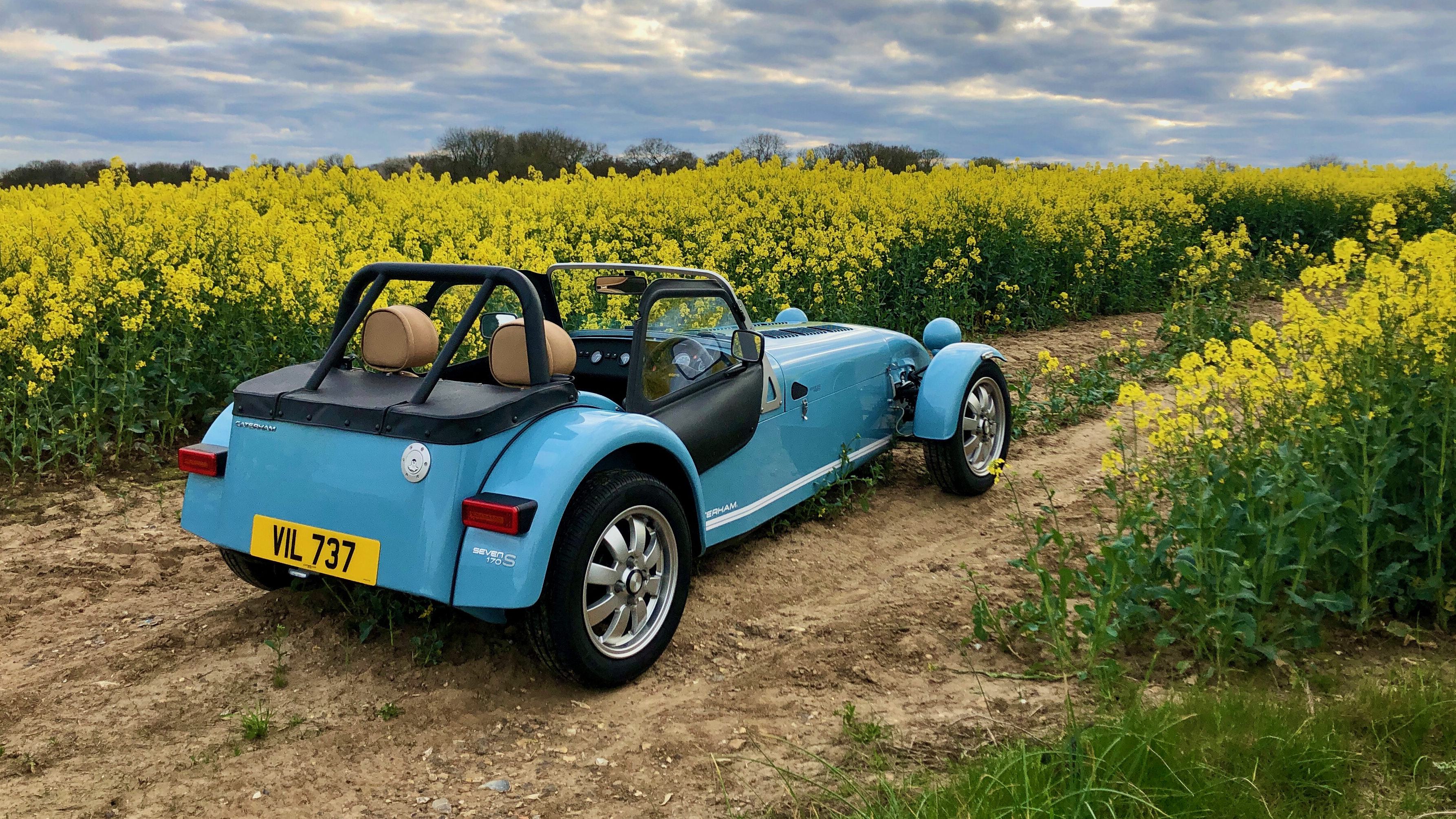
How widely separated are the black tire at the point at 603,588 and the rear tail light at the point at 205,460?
144 centimetres

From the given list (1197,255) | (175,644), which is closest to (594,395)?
(175,644)

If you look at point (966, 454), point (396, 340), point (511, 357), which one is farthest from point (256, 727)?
point (966, 454)

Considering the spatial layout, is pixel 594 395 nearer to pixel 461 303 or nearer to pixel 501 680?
pixel 501 680

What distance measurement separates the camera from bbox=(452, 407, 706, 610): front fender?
3303 mm

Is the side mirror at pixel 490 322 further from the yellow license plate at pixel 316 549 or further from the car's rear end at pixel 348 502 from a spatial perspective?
the yellow license plate at pixel 316 549

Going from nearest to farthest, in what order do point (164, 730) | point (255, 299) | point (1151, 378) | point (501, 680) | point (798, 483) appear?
1. point (164, 730)
2. point (501, 680)
3. point (798, 483)
4. point (255, 299)
5. point (1151, 378)

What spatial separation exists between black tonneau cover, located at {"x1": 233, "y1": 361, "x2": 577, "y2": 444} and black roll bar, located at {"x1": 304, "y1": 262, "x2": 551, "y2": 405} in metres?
0.05

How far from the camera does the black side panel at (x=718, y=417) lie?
4.30 metres

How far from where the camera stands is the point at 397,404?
350cm

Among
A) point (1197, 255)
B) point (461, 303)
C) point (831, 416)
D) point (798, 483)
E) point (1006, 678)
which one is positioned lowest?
point (1006, 678)

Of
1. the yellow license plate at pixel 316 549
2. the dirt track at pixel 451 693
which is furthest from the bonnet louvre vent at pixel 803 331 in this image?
the yellow license plate at pixel 316 549

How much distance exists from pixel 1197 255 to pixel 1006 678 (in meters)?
9.24

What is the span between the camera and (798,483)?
533 cm

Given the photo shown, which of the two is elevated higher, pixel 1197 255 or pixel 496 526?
pixel 1197 255
